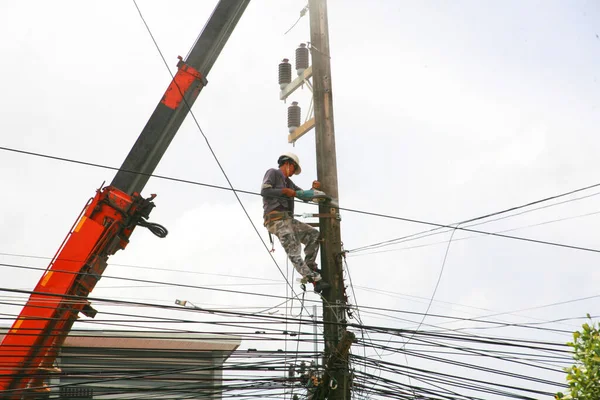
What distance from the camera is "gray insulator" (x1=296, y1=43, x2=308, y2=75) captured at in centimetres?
1020

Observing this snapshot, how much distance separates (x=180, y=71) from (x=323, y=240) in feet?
10.5

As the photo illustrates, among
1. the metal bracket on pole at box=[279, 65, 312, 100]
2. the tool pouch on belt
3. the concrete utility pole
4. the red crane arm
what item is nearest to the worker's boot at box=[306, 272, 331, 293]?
the concrete utility pole

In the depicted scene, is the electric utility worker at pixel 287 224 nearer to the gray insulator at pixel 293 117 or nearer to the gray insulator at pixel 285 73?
the gray insulator at pixel 293 117

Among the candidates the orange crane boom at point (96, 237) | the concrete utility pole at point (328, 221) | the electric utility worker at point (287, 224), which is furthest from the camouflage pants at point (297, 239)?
the orange crane boom at point (96, 237)

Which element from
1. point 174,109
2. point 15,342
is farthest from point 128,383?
point 174,109

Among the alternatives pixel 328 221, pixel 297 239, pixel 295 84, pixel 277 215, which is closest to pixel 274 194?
pixel 277 215

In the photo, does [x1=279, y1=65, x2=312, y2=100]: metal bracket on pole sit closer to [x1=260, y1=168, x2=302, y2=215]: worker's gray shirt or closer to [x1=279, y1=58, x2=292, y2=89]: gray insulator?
[x1=279, y1=58, x2=292, y2=89]: gray insulator

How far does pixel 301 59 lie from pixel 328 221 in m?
2.61

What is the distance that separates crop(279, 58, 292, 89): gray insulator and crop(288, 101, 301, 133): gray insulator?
0.54m

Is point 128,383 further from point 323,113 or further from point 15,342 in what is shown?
point 323,113

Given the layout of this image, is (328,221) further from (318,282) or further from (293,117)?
(293,117)

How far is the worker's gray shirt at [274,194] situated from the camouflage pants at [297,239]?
0.63ft

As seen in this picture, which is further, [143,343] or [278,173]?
[143,343]

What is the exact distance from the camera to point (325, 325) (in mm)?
8594
